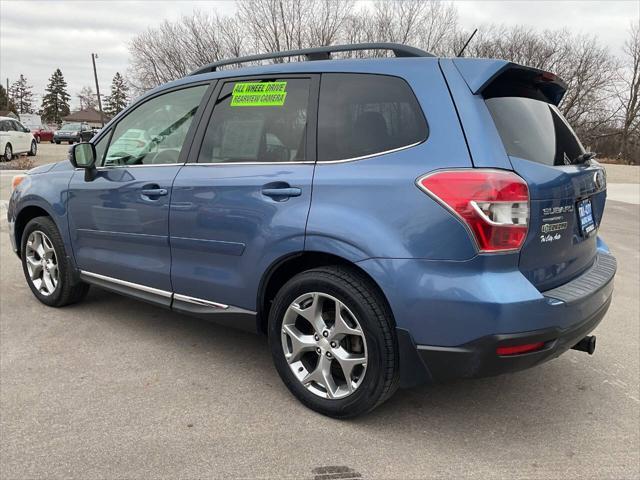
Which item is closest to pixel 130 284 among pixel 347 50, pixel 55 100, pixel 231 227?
pixel 231 227

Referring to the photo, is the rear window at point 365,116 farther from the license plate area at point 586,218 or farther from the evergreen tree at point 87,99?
the evergreen tree at point 87,99

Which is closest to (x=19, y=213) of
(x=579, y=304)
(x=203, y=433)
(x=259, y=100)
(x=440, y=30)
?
(x=259, y=100)

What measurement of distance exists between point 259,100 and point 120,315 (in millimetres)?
2256

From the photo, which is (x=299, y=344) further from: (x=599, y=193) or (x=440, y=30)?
(x=440, y=30)

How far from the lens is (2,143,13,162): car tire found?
19.5 metres

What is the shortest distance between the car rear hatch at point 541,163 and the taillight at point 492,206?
0.17 feet

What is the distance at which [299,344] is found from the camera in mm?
2832

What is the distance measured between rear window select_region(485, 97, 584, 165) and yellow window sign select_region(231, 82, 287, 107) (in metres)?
1.17

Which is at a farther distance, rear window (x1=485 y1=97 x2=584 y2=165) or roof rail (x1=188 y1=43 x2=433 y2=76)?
roof rail (x1=188 y1=43 x2=433 y2=76)

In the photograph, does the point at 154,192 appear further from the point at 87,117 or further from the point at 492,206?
A: the point at 87,117

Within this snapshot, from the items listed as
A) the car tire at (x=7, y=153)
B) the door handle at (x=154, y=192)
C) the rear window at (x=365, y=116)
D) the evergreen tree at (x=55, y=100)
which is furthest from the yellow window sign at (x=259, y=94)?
the evergreen tree at (x=55, y=100)

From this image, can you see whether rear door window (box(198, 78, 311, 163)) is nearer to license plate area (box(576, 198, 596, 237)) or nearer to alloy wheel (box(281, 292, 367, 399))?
alloy wheel (box(281, 292, 367, 399))

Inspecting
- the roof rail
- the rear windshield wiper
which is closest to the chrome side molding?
the roof rail

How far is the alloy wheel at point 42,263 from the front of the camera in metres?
4.34
